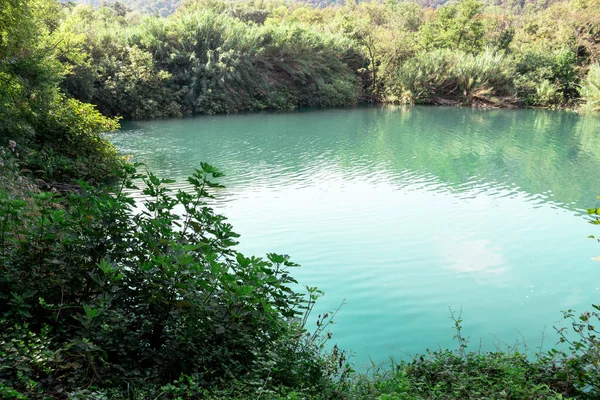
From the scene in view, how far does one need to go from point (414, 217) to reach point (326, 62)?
82.2ft

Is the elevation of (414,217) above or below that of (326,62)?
below

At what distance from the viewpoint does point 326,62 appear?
1289 inches

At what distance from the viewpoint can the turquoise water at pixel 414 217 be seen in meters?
5.86

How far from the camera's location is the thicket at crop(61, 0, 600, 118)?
24.4m

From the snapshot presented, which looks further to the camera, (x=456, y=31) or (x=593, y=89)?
(x=456, y=31)

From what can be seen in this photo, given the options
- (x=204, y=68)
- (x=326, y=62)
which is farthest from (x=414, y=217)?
(x=326, y=62)

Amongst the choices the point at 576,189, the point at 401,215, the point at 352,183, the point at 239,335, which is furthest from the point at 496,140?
the point at 239,335

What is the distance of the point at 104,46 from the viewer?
24297mm

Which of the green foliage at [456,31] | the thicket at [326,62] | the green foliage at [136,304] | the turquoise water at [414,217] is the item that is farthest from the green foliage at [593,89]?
the green foliage at [136,304]

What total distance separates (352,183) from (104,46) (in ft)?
58.6

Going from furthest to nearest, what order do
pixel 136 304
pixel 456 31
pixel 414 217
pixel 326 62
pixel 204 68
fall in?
pixel 456 31 < pixel 326 62 < pixel 204 68 < pixel 414 217 < pixel 136 304

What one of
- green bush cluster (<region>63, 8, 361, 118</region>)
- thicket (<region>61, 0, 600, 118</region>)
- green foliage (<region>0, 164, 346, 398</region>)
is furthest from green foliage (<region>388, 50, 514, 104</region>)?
green foliage (<region>0, 164, 346, 398</region>)

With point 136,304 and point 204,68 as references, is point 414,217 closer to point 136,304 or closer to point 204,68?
point 136,304

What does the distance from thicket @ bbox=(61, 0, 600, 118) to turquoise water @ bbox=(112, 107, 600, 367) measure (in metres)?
5.24
